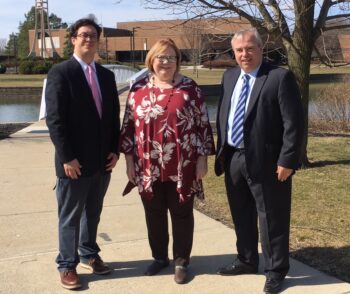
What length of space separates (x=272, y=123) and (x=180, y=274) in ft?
4.20

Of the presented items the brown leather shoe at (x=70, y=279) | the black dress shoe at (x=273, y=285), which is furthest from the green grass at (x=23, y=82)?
the black dress shoe at (x=273, y=285)

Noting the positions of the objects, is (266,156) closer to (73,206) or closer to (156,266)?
(156,266)

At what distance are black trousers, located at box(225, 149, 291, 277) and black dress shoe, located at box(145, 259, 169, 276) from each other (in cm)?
70

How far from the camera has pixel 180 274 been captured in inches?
150

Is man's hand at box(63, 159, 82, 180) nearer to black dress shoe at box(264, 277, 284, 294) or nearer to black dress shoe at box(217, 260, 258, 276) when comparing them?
black dress shoe at box(217, 260, 258, 276)

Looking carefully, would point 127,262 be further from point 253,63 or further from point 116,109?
point 253,63

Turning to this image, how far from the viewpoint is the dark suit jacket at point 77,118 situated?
3.55 meters

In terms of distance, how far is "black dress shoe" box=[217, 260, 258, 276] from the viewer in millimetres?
3910

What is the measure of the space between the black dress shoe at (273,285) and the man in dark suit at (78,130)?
1.23 m

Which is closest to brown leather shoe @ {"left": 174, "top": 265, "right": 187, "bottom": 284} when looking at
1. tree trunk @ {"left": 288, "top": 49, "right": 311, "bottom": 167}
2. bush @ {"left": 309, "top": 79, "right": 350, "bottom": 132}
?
tree trunk @ {"left": 288, "top": 49, "right": 311, "bottom": 167}

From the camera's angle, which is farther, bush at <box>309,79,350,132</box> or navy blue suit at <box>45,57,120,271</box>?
bush at <box>309,79,350,132</box>

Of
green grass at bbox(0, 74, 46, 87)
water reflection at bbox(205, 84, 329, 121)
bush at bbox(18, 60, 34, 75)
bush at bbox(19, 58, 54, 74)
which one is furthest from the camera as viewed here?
bush at bbox(18, 60, 34, 75)

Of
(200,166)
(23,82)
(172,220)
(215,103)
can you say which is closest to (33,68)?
(23,82)

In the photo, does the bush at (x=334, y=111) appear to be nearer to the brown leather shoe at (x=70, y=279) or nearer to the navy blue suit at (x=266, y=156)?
the navy blue suit at (x=266, y=156)
